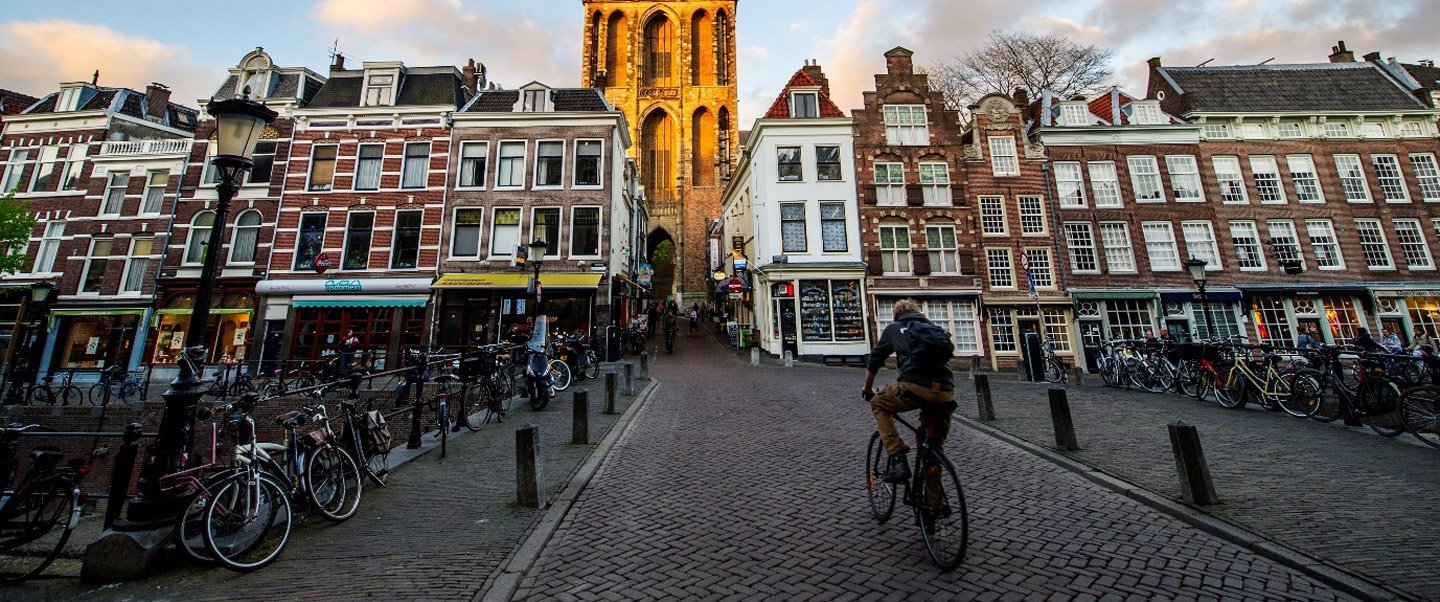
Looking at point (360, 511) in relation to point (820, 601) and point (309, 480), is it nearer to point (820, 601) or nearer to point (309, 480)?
point (309, 480)

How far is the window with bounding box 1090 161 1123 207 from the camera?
68.2 ft

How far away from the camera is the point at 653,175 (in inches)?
1794

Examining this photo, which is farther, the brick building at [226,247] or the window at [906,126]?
the window at [906,126]

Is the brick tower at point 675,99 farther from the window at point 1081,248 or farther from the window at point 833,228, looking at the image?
the window at point 1081,248

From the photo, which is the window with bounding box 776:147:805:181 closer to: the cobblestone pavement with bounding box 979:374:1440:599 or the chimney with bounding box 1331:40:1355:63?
the cobblestone pavement with bounding box 979:374:1440:599

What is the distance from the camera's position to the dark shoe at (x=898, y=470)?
3812 millimetres

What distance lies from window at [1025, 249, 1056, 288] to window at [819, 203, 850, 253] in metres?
7.42

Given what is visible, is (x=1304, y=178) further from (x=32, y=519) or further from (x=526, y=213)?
(x=32, y=519)

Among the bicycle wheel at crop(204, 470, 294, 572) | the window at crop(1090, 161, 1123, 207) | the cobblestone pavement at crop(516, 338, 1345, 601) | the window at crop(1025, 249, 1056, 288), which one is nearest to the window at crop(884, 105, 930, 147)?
the window at crop(1025, 249, 1056, 288)

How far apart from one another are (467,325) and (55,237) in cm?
1892

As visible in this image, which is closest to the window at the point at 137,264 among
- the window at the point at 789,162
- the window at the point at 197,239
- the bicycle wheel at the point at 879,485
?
the window at the point at 197,239

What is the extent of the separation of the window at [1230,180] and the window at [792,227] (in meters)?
17.6

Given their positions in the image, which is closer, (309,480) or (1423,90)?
(309,480)

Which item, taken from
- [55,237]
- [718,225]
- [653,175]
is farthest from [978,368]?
[55,237]
